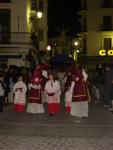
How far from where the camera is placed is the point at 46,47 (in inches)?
2761

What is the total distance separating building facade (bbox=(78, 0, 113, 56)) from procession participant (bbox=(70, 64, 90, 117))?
54940 millimetres

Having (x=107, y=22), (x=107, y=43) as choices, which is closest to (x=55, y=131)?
(x=107, y=43)

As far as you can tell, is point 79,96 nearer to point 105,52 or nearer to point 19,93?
point 19,93

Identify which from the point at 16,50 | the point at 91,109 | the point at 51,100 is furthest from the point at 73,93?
the point at 16,50

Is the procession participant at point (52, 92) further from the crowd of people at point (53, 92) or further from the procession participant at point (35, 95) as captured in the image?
the procession participant at point (35, 95)

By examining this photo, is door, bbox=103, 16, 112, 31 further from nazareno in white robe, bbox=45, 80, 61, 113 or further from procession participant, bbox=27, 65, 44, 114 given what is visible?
nazareno in white robe, bbox=45, 80, 61, 113

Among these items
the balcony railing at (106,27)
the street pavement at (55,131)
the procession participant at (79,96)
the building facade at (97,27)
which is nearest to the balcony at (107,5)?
the building facade at (97,27)

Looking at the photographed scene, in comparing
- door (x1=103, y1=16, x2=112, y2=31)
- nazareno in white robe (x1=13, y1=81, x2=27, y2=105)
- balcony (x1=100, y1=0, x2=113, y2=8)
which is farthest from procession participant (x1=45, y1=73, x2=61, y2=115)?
balcony (x1=100, y1=0, x2=113, y2=8)

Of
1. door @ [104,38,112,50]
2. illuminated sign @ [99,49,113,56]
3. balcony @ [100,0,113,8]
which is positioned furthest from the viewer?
balcony @ [100,0,113,8]

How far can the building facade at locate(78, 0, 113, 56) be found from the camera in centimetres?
7612

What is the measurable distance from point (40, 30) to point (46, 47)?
2.22 meters

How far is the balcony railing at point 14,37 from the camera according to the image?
145ft

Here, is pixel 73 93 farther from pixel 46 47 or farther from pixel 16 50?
pixel 46 47

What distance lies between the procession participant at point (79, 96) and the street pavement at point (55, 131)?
0.34 metres
